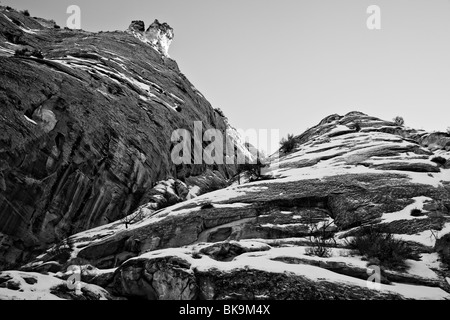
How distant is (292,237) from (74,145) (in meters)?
18.1

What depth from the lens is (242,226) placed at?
19.3m

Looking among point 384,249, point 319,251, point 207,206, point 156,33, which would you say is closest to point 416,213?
point 384,249

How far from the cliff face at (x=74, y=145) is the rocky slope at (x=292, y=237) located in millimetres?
2274

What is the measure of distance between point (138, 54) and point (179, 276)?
4761cm

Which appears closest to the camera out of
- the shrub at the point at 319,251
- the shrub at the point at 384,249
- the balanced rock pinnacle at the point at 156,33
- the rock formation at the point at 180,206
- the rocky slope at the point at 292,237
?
the rocky slope at the point at 292,237

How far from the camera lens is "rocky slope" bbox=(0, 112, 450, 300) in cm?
1323

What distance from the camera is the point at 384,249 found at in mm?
14680

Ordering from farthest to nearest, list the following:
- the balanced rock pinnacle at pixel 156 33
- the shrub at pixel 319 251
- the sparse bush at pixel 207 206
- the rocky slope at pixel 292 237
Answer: the balanced rock pinnacle at pixel 156 33, the sparse bush at pixel 207 206, the shrub at pixel 319 251, the rocky slope at pixel 292 237

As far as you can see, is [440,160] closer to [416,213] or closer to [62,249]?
[416,213]

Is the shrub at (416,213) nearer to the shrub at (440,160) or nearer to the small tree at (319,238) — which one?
the small tree at (319,238)

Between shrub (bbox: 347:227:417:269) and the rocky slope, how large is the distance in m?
0.23

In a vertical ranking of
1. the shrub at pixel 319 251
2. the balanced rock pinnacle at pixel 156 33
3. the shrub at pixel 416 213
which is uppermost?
the balanced rock pinnacle at pixel 156 33

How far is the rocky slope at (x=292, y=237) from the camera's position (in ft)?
43.4

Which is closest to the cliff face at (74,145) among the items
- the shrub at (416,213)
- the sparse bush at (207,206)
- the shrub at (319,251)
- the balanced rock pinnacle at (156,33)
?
the sparse bush at (207,206)
